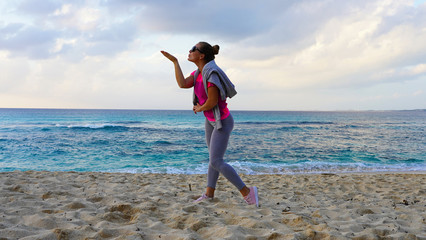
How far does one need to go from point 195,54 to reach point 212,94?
1.92 ft

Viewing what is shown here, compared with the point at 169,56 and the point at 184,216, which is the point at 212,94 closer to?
the point at 169,56

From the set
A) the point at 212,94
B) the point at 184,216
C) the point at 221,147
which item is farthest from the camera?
the point at 221,147

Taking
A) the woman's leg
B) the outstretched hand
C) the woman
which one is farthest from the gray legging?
the outstretched hand

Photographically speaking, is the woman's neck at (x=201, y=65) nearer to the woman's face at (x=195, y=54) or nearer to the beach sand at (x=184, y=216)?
the woman's face at (x=195, y=54)

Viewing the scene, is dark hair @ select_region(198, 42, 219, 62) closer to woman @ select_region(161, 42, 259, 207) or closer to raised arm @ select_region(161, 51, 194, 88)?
woman @ select_region(161, 42, 259, 207)

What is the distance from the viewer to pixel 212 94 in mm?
3119

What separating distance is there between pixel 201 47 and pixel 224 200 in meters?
2.03

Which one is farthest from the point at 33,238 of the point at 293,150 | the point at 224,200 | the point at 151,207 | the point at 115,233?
the point at 293,150

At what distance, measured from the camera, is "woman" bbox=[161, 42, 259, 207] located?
314 cm

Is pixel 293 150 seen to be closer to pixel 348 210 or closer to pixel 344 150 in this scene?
pixel 344 150

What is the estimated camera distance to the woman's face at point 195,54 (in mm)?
3342

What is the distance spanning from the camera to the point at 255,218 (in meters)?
2.96

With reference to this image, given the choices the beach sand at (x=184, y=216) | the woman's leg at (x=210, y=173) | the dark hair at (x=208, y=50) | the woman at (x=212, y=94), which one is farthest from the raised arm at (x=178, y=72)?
the beach sand at (x=184, y=216)

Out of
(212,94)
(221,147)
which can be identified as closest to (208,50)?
(212,94)
